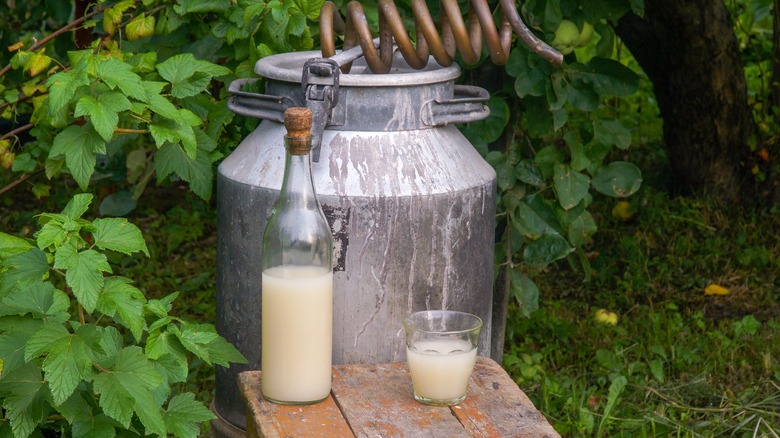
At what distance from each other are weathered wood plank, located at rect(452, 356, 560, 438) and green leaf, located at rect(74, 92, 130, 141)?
2.71 ft

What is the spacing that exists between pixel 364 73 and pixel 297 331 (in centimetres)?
69

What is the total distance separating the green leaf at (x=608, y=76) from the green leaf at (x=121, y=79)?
120 centimetres

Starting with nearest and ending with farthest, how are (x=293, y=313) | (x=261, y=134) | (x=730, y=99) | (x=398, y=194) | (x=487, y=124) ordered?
1. (x=293, y=313)
2. (x=398, y=194)
3. (x=261, y=134)
4. (x=487, y=124)
5. (x=730, y=99)

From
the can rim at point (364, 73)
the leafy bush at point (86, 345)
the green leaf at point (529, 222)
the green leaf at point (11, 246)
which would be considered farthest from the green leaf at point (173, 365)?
the green leaf at point (529, 222)

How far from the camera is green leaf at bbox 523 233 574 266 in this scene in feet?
9.14

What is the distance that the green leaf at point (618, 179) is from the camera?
2832 mm

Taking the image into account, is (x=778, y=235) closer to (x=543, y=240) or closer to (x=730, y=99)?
(x=730, y=99)

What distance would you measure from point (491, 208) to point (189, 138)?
648 mm

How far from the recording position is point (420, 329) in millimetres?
1793

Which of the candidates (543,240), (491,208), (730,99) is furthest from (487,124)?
(730,99)

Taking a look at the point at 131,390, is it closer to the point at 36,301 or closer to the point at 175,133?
the point at 36,301

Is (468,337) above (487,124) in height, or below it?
below

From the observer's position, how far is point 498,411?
1779 mm

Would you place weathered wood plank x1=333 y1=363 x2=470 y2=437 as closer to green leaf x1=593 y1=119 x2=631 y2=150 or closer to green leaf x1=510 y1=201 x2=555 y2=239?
green leaf x1=510 y1=201 x2=555 y2=239
